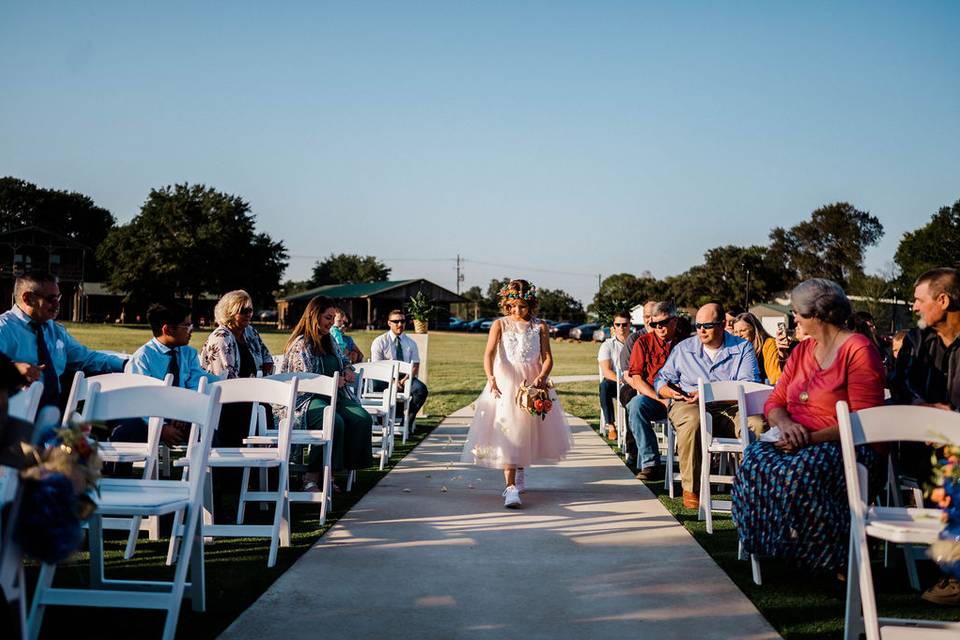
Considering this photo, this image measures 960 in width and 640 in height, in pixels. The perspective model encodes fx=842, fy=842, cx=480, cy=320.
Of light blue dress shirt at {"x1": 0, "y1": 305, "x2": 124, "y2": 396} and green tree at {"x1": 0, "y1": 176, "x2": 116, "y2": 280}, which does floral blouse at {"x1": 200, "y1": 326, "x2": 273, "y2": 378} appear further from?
green tree at {"x1": 0, "y1": 176, "x2": 116, "y2": 280}

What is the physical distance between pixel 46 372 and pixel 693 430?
17.1 feet

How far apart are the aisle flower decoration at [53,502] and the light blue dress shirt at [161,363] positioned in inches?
153

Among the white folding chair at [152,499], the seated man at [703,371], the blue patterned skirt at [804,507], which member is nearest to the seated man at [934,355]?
the blue patterned skirt at [804,507]

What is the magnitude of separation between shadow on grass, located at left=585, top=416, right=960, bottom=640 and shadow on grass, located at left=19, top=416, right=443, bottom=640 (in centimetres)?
284

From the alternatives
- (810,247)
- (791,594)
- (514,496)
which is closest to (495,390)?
(514,496)

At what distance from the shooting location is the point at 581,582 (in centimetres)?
509

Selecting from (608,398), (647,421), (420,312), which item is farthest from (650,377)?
(420,312)

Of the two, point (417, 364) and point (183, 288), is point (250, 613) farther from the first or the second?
point (183, 288)

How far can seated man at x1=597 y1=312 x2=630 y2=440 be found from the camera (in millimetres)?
11883

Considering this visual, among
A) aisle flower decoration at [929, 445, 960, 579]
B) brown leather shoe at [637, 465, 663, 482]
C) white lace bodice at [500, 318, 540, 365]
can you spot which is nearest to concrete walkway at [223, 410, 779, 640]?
brown leather shoe at [637, 465, 663, 482]

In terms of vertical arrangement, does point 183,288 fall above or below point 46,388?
above

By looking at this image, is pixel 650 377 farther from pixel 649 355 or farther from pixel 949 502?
pixel 949 502

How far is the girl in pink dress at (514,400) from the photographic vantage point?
25.7ft

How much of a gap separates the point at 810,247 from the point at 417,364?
90.8 m
